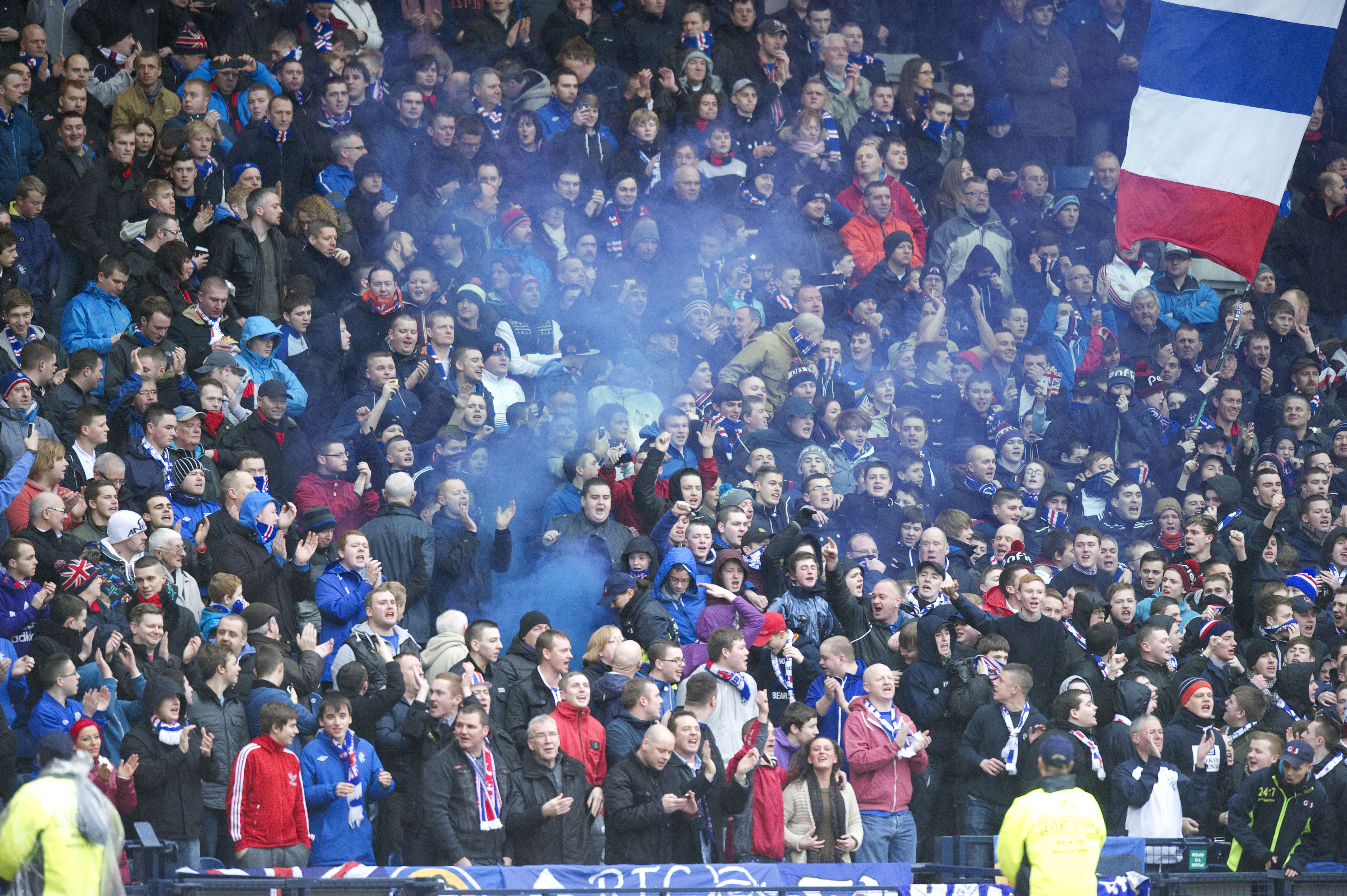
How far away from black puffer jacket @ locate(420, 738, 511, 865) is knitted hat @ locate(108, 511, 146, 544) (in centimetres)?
218

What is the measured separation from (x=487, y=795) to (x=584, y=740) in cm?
82

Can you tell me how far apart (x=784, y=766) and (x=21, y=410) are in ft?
16.5

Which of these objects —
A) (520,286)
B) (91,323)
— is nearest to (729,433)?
(520,286)

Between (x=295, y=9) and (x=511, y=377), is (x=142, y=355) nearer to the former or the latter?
(x=511, y=377)

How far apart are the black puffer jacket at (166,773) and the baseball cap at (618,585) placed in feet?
10.1

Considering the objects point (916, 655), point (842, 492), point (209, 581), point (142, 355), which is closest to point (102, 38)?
point (142, 355)

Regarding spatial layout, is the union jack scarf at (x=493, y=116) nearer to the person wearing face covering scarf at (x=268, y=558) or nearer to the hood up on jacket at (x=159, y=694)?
the person wearing face covering scarf at (x=268, y=558)

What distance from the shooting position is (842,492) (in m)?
13.4

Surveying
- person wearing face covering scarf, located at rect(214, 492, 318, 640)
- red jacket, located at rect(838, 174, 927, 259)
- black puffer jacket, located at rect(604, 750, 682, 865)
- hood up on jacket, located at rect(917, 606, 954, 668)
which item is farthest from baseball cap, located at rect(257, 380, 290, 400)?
red jacket, located at rect(838, 174, 927, 259)

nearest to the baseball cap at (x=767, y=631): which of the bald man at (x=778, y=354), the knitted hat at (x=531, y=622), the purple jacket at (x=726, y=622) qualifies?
the purple jacket at (x=726, y=622)

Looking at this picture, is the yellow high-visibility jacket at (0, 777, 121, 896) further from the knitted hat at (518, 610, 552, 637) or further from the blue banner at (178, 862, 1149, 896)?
the knitted hat at (518, 610, 552, 637)

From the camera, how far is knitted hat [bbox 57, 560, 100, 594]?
9445 millimetres

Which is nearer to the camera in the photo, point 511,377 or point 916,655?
point 916,655

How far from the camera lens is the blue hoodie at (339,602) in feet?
33.7
